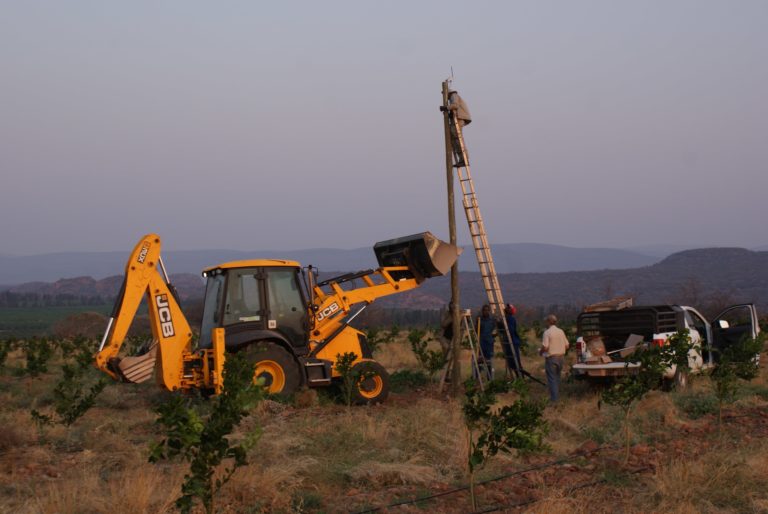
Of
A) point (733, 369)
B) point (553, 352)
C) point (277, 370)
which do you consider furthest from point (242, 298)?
point (733, 369)

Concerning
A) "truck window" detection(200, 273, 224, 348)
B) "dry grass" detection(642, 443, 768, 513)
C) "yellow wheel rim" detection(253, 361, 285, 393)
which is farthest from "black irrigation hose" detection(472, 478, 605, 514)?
"truck window" detection(200, 273, 224, 348)

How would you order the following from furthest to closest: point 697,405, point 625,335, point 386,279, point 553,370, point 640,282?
point 640,282
point 386,279
point 625,335
point 553,370
point 697,405

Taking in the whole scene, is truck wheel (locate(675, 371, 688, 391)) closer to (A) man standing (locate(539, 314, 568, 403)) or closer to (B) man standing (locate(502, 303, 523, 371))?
(A) man standing (locate(539, 314, 568, 403))

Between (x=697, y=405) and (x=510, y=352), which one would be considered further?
Answer: (x=510, y=352)

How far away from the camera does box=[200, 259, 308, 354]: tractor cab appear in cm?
1318

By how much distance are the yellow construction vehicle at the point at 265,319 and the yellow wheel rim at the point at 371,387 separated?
0.02 meters

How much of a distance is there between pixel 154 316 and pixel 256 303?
66.0 inches

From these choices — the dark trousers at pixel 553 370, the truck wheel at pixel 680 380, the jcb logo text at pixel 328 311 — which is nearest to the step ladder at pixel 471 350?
the dark trousers at pixel 553 370

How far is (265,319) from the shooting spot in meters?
13.4

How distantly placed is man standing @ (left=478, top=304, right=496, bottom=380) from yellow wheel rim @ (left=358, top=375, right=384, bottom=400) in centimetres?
248

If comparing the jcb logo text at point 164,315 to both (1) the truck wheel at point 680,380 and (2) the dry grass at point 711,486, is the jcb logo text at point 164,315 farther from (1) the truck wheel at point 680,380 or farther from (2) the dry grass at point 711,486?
(1) the truck wheel at point 680,380

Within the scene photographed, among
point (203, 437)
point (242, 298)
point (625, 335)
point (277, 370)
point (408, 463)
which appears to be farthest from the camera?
point (625, 335)

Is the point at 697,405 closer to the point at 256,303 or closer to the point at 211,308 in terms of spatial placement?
the point at 256,303

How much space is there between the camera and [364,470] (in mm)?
8414
